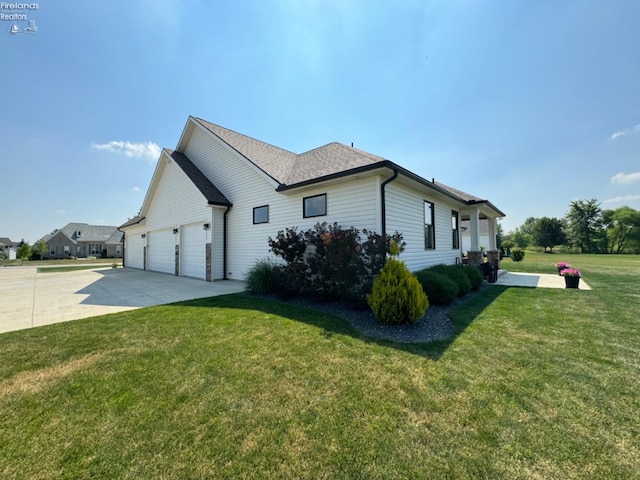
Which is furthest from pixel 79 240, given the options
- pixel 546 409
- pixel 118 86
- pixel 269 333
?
pixel 546 409

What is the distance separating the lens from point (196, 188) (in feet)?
38.3

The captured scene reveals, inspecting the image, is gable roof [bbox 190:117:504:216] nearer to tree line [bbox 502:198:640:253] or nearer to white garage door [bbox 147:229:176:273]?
white garage door [bbox 147:229:176:273]

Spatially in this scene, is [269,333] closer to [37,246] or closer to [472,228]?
[472,228]

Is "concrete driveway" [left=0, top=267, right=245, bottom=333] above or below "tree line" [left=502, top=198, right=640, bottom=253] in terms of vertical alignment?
below

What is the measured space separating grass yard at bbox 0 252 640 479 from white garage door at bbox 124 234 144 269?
15.1 meters

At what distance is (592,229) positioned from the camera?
4366 centimetres

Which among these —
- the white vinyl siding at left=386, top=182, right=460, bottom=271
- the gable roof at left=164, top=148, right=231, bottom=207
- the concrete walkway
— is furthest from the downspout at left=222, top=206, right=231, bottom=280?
the concrete walkway

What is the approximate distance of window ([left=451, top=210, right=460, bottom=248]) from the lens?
11.5 metres

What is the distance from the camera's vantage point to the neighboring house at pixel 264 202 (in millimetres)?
7359

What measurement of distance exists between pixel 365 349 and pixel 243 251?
811cm

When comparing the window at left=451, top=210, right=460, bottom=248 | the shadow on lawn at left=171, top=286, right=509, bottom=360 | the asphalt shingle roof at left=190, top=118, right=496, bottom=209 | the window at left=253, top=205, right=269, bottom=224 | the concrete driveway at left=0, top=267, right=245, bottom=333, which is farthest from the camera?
the window at left=451, top=210, right=460, bottom=248

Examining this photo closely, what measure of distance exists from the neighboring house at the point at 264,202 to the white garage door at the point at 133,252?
2.05 m

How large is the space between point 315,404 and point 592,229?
206 feet

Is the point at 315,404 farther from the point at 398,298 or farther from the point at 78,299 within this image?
the point at 78,299
